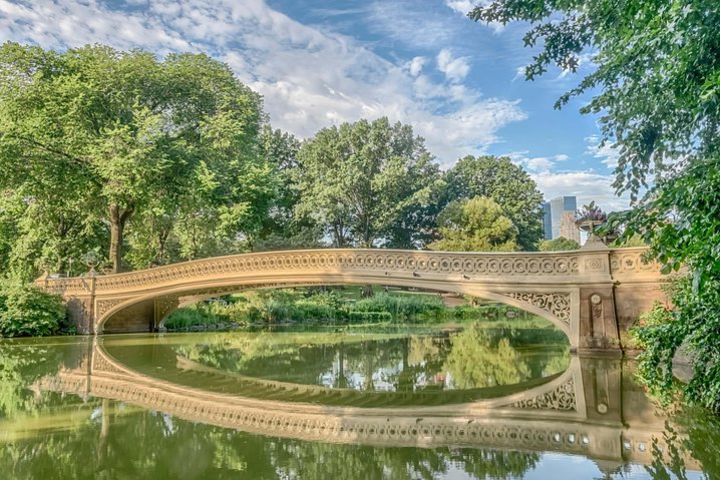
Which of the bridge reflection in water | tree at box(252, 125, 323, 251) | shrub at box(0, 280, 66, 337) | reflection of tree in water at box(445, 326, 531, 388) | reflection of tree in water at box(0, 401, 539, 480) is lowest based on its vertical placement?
reflection of tree in water at box(445, 326, 531, 388)

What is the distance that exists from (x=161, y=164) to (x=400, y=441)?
44.7ft

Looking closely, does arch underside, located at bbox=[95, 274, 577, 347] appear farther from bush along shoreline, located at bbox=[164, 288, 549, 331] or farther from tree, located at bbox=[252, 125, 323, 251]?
tree, located at bbox=[252, 125, 323, 251]

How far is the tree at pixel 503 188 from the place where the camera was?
3050 cm

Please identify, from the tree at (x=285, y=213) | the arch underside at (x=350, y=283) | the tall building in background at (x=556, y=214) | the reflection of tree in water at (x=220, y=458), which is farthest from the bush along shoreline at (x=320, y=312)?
the tall building in background at (x=556, y=214)

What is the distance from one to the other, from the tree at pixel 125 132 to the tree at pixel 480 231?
1029cm

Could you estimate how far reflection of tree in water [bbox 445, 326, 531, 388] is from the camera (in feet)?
22.8

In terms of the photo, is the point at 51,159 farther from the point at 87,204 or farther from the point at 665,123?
the point at 665,123

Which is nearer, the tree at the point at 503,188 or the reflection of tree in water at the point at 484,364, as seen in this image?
the reflection of tree in water at the point at 484,364

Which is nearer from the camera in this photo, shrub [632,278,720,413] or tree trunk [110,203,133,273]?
shrub [632,278,720,413]

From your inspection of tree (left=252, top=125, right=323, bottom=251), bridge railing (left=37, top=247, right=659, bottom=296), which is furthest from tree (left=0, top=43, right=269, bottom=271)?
tree (left=252, top=125, right=323, bottom=251)

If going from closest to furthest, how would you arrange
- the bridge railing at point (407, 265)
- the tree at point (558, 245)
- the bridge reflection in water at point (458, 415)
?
the bridge reflection in water at point (458, 415)
the bridge railing at point (407, 265)
the tree at point (558, 245)

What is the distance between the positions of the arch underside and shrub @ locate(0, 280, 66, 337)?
127cm

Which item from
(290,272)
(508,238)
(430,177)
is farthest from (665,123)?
(430,177)

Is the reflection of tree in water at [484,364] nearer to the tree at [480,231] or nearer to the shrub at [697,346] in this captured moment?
the shrub at [697,346]
